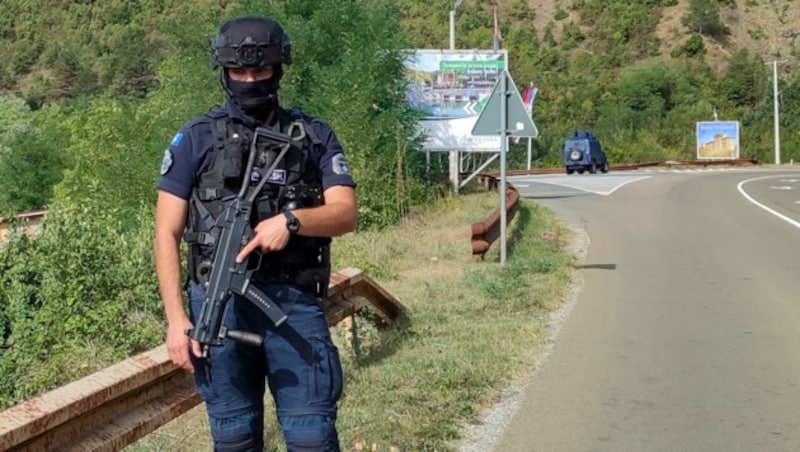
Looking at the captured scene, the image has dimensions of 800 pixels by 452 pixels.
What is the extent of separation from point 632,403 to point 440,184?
19.6m

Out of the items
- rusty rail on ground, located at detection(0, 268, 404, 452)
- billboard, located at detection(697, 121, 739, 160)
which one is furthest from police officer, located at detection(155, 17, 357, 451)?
billboard, located at detection(697, 121, 739, 160)

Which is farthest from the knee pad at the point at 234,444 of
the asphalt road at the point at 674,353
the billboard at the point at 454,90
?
the billboard at the point at 454,90

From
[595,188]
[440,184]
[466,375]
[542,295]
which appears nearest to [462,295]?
[542,295]

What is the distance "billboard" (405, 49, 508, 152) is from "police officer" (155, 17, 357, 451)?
2241 cm

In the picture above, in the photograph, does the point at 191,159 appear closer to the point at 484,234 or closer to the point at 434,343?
the point at 434,343

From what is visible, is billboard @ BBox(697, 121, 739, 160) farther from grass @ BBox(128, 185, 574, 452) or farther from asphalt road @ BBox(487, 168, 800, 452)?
grass @ BBox(128, 185, 574, 452)

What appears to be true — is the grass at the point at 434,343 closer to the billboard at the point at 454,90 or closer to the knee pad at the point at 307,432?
the knee pad at the point at 307,432

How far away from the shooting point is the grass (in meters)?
5.80

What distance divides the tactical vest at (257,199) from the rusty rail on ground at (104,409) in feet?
→ 2.49

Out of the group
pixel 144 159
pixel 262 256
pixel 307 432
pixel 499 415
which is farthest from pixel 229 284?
pixel 144 159

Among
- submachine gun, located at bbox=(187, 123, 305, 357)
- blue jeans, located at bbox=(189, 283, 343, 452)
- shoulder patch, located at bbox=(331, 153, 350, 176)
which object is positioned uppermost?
shoulder patch, located at bbox=(331, 153, 350, 176)

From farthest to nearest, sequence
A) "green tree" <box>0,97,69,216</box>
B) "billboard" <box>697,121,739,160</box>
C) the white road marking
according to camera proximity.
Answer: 1. "billboard" <box>697,121,739,160</box>
2. "green tree" <box>0,97,69,216</box>
3. the white road marking

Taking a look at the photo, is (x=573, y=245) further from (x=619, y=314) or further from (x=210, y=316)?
(x=210, y=316)

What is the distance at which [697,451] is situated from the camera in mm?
5578
